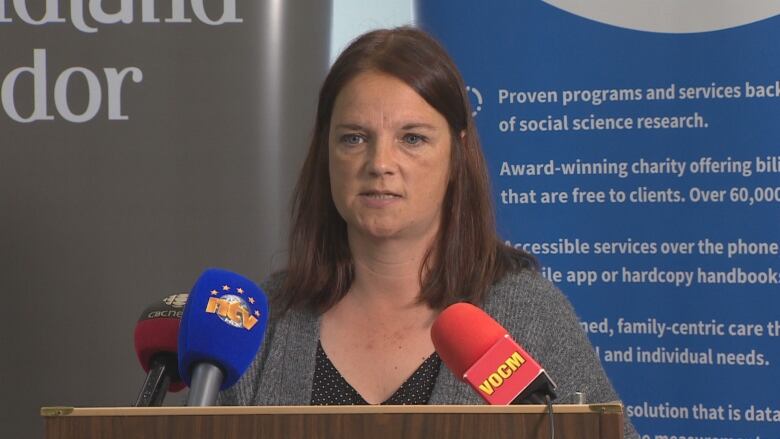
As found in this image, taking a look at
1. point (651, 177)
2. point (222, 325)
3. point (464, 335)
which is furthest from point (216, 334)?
point (651, 177)

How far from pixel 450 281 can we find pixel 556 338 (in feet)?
0.66

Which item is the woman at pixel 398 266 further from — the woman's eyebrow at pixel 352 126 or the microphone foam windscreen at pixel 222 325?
the microphone foam windscreen at pixel 222 325

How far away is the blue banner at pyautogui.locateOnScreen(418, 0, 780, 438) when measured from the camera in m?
2.60

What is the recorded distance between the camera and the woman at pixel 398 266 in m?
1.81

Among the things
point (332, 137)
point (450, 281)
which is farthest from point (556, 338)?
point (332, 137)

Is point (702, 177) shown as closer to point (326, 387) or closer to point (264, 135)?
point (264, 135)

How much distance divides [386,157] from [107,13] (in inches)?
44.8

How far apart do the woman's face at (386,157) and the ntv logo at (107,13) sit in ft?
2.78

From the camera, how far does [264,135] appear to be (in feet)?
8.52

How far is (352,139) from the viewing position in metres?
1.86

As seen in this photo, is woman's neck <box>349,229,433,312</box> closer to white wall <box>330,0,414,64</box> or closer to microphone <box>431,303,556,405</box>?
microphone <box>431,303,556,405</box>

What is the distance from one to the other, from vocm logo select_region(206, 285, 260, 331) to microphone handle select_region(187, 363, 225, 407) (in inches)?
2.6

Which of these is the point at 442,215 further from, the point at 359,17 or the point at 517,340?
the point at 359,17

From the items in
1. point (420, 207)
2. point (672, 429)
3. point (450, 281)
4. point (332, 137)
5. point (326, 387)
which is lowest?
point (672, 429)
